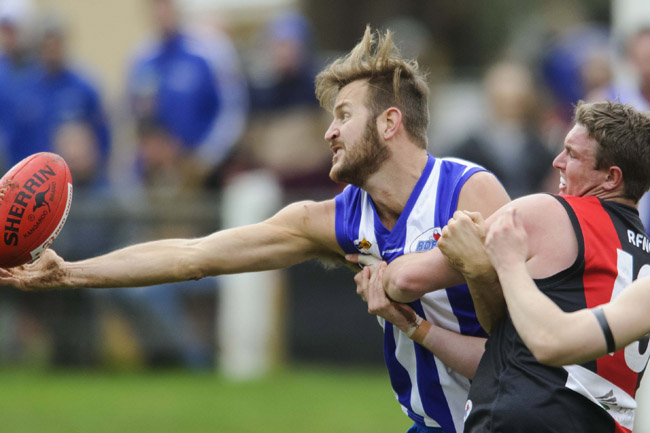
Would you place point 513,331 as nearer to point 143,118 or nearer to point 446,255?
point 446,255

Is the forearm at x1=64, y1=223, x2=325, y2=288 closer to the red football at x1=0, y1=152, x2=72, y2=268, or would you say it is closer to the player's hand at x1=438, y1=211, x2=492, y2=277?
the red football at x1=0, y1=152, x2=72, y2=268

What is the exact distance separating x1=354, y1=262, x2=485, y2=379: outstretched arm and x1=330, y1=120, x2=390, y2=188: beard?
0.41 meters

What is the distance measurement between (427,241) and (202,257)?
102 cm

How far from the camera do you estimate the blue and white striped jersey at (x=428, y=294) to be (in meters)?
4.61

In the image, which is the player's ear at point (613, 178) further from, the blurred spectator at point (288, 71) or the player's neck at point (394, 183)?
the blurred spectator at point (288, 71)

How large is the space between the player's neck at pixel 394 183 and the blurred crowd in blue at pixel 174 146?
5447 mm

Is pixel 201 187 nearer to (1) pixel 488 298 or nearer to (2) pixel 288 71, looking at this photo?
(2) pixel 288 71

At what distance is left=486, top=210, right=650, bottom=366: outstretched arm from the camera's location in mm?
3586

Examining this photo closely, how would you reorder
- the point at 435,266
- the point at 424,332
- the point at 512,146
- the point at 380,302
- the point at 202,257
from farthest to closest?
the point at 512,146
the point at 202,257
the point at 424,332
the point at 380,302
the point at 435,266

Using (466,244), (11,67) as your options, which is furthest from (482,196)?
(11,67)

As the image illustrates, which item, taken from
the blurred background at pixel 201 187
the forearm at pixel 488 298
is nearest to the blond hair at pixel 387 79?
the forearm at pixel 488 298

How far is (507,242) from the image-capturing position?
12.4ft

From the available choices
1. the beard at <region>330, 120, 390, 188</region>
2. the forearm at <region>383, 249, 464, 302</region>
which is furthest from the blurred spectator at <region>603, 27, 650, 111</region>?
the forearm at <region>383, 249, 464, 302</region>

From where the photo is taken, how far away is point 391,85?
4.81m
